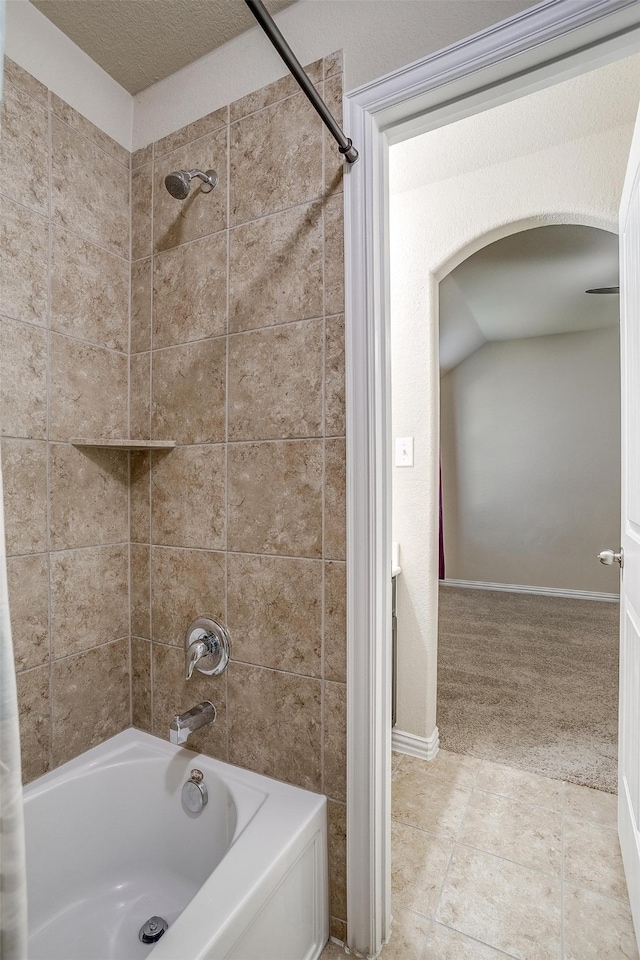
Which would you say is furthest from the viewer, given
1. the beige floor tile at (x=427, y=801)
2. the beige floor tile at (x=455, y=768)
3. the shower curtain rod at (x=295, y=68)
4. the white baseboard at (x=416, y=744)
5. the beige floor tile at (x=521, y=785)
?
the white baseboard at (x=416, y=744)

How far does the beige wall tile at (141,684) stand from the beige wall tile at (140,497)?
0.36 meters

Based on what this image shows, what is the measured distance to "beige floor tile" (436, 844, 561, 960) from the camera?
128 centimetres

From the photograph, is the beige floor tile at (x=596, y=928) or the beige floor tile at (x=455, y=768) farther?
the beige floor tile at (x=455, y=768)

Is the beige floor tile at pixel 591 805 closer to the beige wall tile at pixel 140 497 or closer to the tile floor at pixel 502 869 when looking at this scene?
the tile floor at pixel 502 869

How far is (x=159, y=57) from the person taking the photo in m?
1.50

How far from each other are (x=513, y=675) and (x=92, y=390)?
2817 millimetres

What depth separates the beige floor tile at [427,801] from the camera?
5.67 ft

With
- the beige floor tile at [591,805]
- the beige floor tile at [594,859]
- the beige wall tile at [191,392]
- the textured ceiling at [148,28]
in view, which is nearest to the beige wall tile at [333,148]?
the textured ceiling at [148,28]

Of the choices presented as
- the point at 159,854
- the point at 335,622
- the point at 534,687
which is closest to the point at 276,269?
the point at 335,622

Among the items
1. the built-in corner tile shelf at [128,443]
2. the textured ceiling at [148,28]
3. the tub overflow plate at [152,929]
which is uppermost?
the textured ceiling at [148,28]

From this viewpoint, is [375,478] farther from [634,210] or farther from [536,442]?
[536,442]

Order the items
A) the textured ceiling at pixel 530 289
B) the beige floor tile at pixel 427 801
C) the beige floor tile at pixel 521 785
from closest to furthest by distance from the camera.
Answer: the beige floor tile at pixel 427 801
the beige floor tile at pixel 521 785
the textured ceiling at pixel 530 289

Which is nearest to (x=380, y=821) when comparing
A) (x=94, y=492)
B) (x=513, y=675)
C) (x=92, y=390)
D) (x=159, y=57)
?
(x=94, y=492)

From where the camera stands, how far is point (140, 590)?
162 cm
